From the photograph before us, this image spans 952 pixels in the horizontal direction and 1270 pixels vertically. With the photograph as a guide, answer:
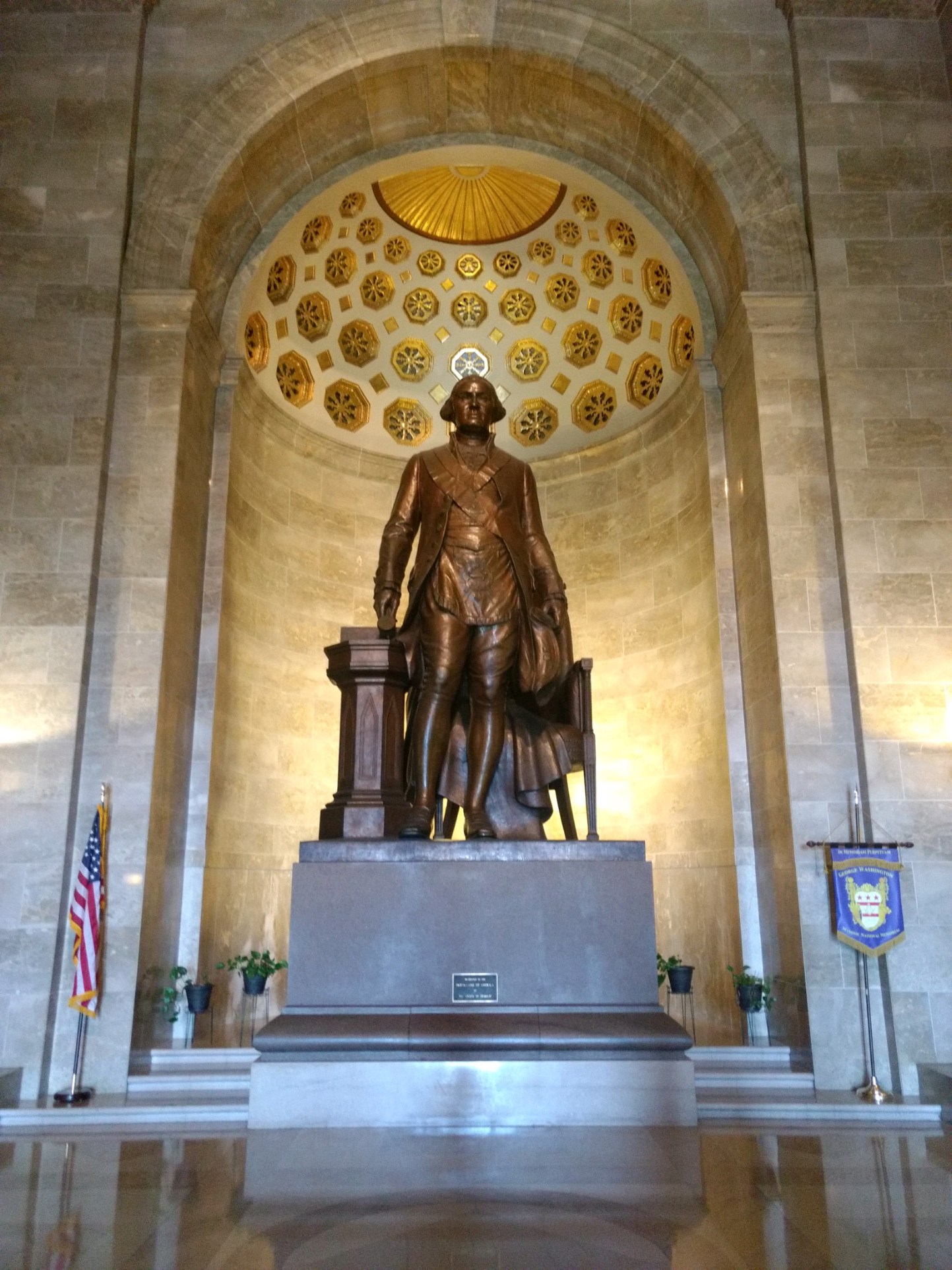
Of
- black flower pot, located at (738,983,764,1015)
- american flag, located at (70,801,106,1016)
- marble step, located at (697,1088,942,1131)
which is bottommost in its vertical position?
marble step, located at (697,1088,942,1131)

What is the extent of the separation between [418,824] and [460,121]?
800 cm

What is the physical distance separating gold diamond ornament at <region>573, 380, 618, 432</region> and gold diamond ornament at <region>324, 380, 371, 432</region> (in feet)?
8.97

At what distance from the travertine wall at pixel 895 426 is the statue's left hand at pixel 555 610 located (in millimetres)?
2868

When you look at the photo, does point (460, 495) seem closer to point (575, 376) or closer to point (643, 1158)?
point (643, 1158)

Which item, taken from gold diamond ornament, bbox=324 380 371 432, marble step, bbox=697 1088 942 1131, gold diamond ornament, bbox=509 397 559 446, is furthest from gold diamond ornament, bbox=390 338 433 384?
marble step, bbox=697 1088 942 1131

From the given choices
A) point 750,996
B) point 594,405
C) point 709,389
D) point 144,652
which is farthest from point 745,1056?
point 594,405

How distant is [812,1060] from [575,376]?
8.75 m

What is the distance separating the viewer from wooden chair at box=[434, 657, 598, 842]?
625 cm

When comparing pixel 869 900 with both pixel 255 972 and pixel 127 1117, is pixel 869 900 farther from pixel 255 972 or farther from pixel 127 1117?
pixel 127 1117

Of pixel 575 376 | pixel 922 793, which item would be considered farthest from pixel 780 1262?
pixel 575 376

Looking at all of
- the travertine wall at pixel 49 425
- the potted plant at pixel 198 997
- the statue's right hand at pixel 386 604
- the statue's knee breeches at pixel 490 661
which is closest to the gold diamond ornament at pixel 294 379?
the travertine wall at pixel 49 425

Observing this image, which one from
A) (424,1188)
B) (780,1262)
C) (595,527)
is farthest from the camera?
(595,527)

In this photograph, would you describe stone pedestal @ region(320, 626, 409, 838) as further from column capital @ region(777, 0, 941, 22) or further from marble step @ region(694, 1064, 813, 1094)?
column capital @ region(777, 0, 941, 22)

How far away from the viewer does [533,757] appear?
6.45 meters
